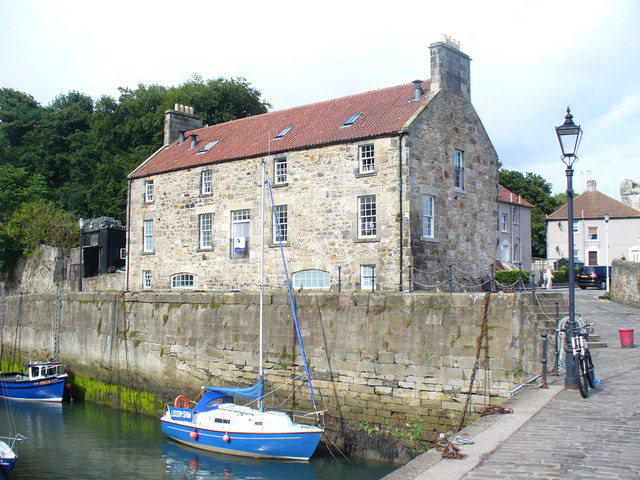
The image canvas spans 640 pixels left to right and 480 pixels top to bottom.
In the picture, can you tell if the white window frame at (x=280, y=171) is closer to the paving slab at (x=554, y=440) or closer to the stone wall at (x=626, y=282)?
the stone wall at (x=626, y=282)

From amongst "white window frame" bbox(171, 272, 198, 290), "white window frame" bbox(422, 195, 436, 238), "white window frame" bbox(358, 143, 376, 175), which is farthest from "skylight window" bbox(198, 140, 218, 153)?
"white window frame" bbox(422, 195, 436, 238)

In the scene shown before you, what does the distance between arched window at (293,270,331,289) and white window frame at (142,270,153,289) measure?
8868 millimetres

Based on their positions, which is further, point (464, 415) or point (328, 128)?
point (328, 128)

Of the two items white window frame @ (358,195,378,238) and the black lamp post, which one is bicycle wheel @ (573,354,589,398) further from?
white window frame @ (358,195,378,238)

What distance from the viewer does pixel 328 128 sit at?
80.4 feet

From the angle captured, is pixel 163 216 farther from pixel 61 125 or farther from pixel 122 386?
pixel 61 125

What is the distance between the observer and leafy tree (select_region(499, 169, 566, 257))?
208ft

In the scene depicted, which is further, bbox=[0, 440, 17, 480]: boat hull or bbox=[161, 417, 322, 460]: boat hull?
bbox=[161, 417, 322, 460]: boat hull

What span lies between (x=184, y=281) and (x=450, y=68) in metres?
14.4

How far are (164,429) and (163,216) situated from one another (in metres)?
13.7

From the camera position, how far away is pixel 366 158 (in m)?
22.4

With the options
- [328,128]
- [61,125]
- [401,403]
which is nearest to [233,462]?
[401,403]

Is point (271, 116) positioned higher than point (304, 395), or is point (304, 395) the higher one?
point (271, 116)

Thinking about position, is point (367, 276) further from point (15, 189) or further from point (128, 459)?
point (15, 189)
